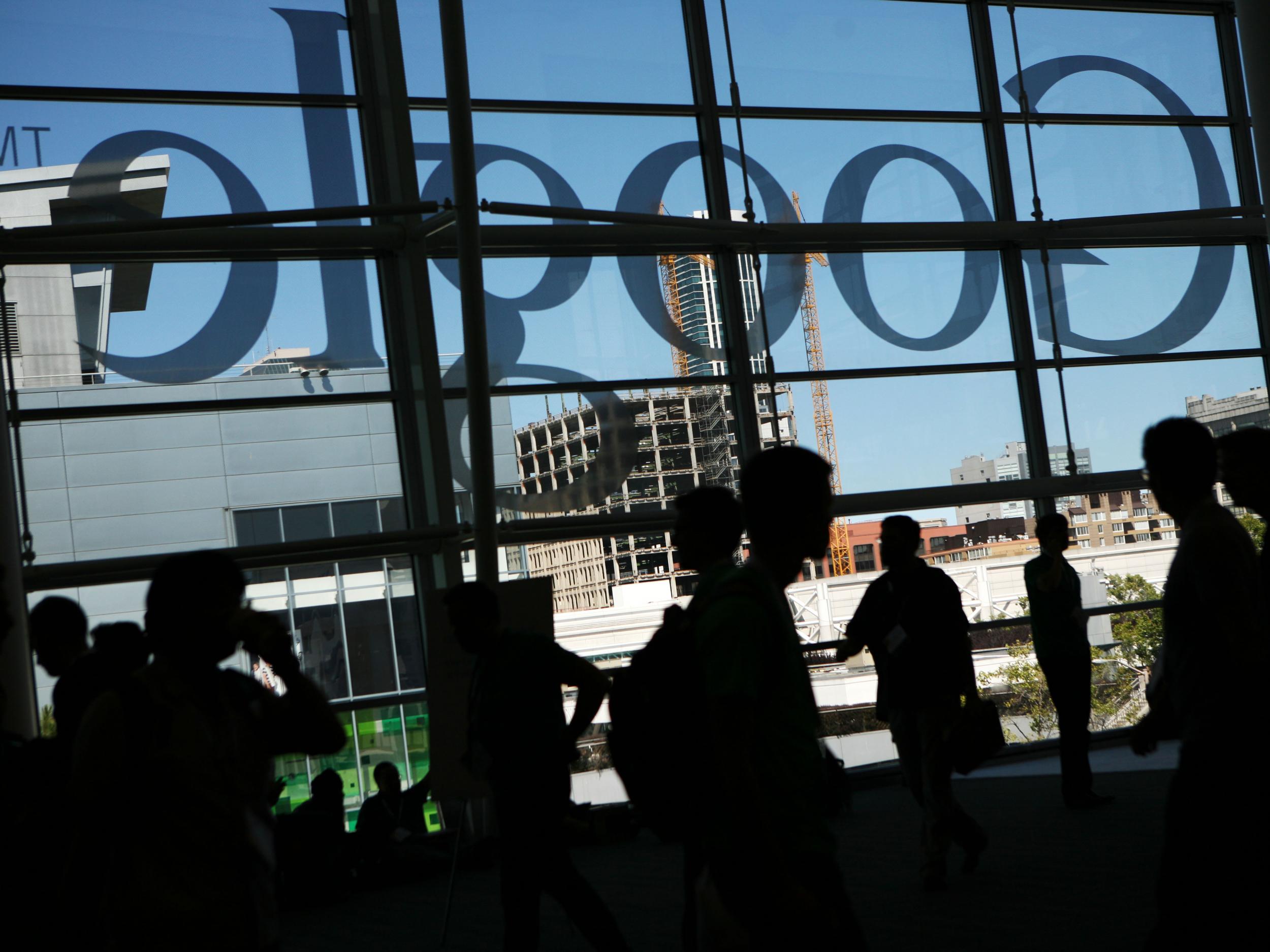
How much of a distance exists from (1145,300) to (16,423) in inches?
358

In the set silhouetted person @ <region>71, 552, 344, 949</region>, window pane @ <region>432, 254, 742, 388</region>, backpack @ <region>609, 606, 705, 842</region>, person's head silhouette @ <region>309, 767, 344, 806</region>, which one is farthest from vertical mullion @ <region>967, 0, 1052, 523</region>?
silhouetted person @ <region>71, 552, 344, 949</region>

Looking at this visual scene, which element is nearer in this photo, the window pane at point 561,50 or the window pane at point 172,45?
the window pane at point 172,45

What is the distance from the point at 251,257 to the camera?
8.65m

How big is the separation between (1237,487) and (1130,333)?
28.8 ft

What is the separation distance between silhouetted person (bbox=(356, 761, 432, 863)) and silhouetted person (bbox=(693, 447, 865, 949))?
17.6 ft

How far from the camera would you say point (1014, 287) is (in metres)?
10.6

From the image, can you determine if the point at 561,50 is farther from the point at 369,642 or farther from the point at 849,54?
the point at 369,642

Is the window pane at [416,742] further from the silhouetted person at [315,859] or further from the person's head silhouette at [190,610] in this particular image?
the person's head silhouette at [190,610]

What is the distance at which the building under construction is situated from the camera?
925cm

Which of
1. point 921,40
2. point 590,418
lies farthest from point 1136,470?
point 590,418

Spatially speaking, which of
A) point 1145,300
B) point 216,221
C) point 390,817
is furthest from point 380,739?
point 1145,300

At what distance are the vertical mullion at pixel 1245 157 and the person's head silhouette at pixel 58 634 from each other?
1074 centimetres

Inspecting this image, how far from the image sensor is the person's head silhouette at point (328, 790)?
7402 mm

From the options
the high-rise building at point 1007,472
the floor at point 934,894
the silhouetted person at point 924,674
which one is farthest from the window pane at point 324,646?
the high-rise building at point 1007,472
